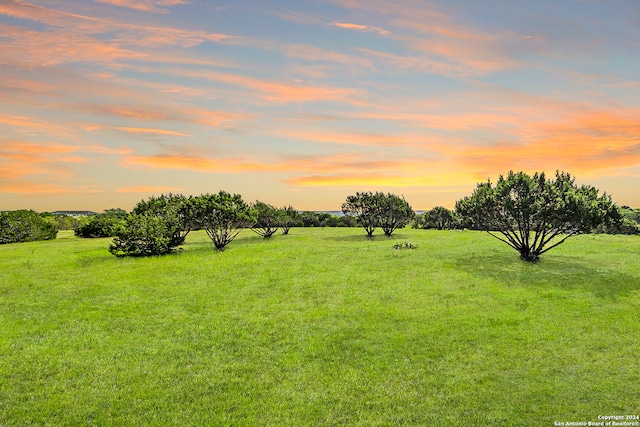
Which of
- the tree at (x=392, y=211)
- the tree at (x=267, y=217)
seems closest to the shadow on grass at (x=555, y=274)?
the tree at (x=392, y=211)

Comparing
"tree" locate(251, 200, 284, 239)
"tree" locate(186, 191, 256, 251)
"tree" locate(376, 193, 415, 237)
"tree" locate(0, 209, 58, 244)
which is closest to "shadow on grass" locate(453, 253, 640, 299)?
"tree" locate(376, 193, 415, 237)

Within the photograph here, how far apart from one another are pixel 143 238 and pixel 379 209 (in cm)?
3171

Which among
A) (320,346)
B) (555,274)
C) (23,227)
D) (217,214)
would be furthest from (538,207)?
(23,227)

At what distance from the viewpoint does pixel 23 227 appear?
167 feet

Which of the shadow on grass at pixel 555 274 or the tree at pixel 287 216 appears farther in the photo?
the tree at pixel 287 216

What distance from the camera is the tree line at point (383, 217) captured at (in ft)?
94.3

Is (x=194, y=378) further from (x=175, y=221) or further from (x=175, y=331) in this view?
(x=175, y=221)

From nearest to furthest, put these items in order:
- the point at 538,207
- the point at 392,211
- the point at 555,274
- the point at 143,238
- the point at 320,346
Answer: the point at 320,346, the point at 555,274, the point at 538,207, the point at 143,238, the point at 392,211

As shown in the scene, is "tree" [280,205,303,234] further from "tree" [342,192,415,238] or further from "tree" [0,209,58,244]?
"tree" [0,209,58,244]

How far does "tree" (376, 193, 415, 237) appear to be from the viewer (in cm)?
5294

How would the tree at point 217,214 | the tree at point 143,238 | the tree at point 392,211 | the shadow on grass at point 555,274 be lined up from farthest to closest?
the tree at point 392,211 → the tree at point 217,214 → the tree at point 143,238 → the shadow on grass at point 555,274

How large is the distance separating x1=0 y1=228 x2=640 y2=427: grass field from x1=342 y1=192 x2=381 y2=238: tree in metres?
24.6

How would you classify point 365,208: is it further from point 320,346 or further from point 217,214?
point 320,346

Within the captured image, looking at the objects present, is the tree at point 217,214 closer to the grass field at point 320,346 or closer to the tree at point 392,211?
the grass field at point 320,346
